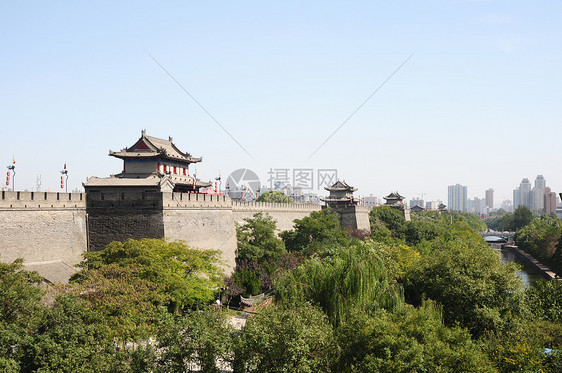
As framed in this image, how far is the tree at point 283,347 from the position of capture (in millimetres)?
9617

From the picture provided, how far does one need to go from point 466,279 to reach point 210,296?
29.5 ft

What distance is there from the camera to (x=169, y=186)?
71.8ft

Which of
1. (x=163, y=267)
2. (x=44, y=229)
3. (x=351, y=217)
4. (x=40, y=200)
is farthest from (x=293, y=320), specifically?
(x=351, y=217)

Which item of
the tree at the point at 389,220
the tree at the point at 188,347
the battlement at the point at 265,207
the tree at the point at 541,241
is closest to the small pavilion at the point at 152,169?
the battlement at the point at 265,207

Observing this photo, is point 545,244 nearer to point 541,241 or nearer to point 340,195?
point 541,241

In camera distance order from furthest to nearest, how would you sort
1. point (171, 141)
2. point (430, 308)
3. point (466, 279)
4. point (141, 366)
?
point (171, 141)
point (466, 279)
point (430, 308)
point (141, 366)

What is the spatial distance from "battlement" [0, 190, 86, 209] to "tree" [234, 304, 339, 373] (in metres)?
10.7

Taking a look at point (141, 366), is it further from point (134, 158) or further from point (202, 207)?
point (134, 158)

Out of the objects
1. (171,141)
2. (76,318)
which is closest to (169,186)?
(171,141)

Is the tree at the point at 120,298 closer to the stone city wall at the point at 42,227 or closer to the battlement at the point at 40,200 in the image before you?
the stone city wall at the point at 42,227

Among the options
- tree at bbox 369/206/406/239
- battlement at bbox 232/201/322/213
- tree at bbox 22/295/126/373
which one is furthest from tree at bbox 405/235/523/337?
tree at bbox 369/206/406/239

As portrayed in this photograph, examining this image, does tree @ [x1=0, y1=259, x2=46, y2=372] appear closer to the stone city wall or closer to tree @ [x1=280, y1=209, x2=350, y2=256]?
the stone city wall

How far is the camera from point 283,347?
9.77 m

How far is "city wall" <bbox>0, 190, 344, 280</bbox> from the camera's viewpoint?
1659 cm
